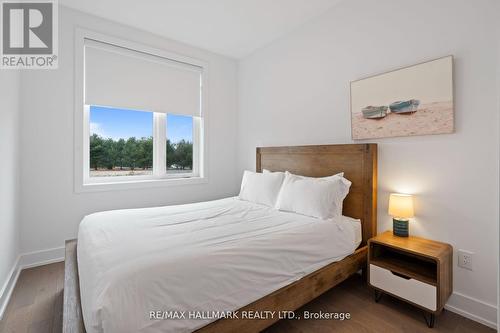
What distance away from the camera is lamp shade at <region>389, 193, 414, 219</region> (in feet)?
6.33

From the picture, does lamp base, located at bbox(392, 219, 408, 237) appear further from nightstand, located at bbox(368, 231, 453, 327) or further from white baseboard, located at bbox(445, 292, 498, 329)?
white baseboard, located at bbox(445, 292, 498, 329)

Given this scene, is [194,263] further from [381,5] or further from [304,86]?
[381,5]

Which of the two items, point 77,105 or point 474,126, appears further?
point 77,105

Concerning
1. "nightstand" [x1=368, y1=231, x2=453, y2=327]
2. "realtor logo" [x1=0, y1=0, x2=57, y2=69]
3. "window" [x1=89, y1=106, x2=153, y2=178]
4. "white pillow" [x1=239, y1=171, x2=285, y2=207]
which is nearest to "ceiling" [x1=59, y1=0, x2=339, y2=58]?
"realtor logo" [x1=0, y1=0, x2=57, y2=69]

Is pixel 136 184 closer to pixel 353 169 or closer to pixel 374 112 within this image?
pixel 353 169

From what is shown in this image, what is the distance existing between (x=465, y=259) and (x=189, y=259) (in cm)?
202

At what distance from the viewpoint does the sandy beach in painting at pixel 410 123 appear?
1836mm

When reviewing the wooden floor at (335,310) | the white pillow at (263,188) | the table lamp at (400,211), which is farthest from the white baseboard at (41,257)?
the table lamp at (400,211)

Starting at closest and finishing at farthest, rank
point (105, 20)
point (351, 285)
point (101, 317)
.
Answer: point (101, 317) < point (351, 285) < point (105, 20)

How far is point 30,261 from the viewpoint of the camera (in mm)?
2516

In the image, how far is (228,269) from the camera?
4.38 feet

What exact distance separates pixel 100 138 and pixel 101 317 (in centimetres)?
262

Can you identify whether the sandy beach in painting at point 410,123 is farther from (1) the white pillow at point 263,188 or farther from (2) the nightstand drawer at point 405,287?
(2) the nightstand drawer at point 405,287

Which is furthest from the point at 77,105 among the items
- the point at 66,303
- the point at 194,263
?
the point at 194,263
